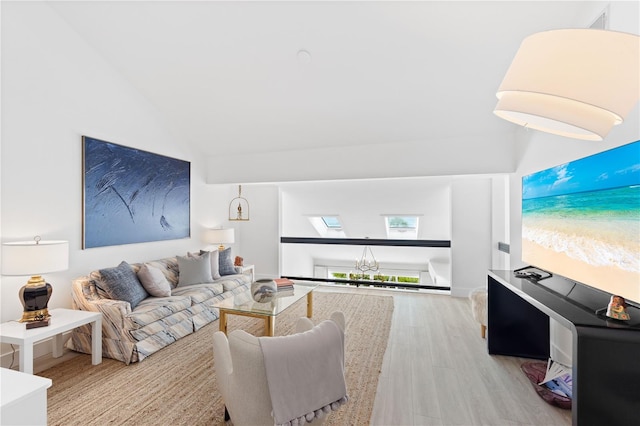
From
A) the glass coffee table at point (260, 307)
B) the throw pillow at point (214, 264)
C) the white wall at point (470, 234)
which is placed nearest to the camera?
the glass coffee table at point (260, 307)

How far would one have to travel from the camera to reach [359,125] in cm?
406

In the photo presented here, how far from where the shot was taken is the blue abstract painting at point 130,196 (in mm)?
3320

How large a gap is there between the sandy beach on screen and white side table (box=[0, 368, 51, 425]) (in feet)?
9.14

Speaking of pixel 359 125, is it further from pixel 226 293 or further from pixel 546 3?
pixel 226 293

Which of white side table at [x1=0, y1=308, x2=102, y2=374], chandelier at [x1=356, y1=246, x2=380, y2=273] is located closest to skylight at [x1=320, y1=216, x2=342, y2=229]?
chandelier at [x1=356, y1=246, x2=380, y2=273]

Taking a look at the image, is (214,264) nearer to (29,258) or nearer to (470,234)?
(29,258)

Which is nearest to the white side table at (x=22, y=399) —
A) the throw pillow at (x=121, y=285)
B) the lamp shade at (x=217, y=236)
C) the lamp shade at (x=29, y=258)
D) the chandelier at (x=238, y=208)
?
the lamp shade at (x=29, y=258)

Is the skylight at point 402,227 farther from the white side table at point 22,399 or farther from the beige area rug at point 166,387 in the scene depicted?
the white side table at point 22,399

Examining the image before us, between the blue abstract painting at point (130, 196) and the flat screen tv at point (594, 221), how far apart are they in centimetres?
450

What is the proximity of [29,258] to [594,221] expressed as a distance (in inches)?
161

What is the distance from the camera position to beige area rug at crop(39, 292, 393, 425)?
196 cm

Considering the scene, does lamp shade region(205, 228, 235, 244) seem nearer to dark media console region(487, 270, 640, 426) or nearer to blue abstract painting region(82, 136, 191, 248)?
blue abstract painting region(82, 136, 191, 248)

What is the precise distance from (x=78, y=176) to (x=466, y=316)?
493 centimetres

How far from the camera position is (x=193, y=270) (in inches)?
153
